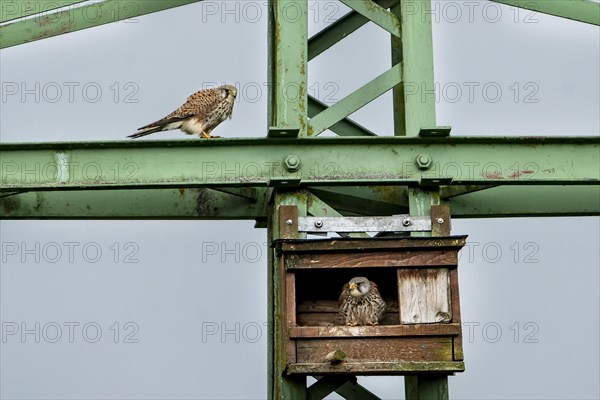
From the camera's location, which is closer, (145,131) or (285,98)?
(285,98)

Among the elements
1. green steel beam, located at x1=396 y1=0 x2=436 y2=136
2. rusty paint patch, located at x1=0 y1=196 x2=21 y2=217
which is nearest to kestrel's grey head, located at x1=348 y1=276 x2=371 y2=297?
green steel beam, located at x1=396 y1=0 x2=436 y2=136

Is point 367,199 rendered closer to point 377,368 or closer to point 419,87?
point 419,87

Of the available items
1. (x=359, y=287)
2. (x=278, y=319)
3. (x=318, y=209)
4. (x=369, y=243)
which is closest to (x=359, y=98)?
(x=318, y=209)

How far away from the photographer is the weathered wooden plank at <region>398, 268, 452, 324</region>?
7.61 metres

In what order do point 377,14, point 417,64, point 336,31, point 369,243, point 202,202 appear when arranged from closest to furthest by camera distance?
point 369,243 < point 417,64 < point 377,14 < point 202,202 < point 336,31

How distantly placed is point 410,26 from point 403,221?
1.16 m

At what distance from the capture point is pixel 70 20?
9.08 m

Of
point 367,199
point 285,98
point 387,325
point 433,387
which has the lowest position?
point 433,387

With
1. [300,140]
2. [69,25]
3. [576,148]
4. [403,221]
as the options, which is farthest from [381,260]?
[69,25]

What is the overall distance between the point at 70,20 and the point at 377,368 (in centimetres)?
316

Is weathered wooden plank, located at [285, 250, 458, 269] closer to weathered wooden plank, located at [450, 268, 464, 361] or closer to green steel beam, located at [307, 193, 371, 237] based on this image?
weathered wooden plank, located at [450, 268, 464, 361]

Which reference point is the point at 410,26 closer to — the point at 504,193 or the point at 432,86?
the point at 432,86

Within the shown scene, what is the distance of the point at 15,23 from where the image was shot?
29.9ft

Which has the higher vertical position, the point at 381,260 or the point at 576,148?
the point at 576,148
